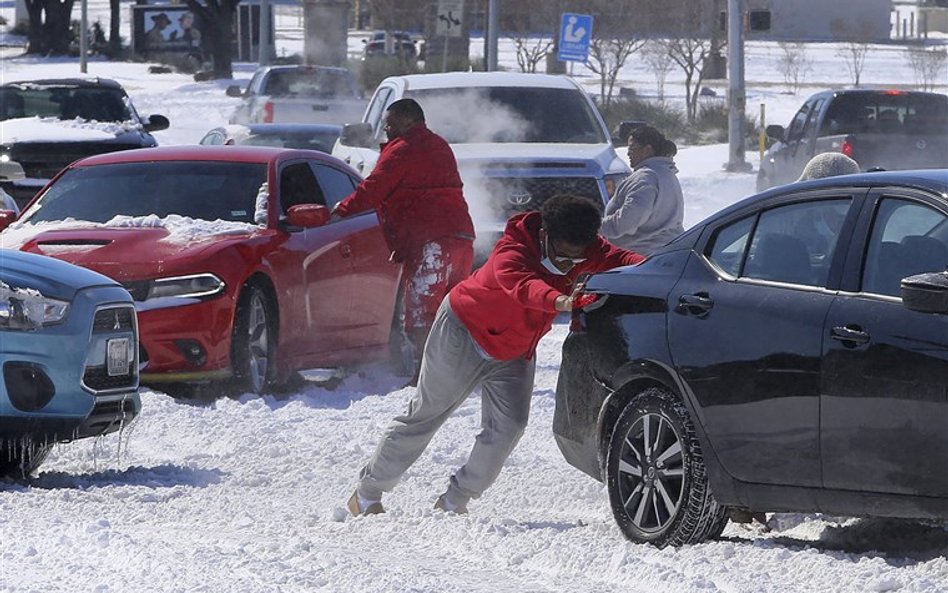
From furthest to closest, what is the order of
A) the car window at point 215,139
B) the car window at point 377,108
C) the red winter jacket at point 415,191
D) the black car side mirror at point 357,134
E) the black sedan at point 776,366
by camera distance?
1. the car window at point 215,139
2. the car window at point 377,108
3. the black car side mirror at point 357,134
4. the red winter jacket at point 415,191
5. the black sedan at point 776,366

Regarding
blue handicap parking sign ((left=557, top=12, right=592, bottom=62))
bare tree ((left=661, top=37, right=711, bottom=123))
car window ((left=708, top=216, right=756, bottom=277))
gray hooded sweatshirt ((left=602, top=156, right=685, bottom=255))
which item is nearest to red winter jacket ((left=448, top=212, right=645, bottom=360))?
car window ((left=708, top=216, right=756, bottom=277))

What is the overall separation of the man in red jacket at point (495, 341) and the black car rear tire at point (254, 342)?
10.9 feet

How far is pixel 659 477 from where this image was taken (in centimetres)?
722

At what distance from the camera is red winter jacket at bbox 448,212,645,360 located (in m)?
7.61

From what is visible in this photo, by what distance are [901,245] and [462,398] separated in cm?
216

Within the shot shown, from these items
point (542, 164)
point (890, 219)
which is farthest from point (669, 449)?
point (542, 164)

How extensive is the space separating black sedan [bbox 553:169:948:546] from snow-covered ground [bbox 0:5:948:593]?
239 millimetres

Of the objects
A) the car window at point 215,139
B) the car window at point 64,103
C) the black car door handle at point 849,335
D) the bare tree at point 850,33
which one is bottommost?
the black car door handle at point 849,335

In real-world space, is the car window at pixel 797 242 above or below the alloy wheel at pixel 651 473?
above

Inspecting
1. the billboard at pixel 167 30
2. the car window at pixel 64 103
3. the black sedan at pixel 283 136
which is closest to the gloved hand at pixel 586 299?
the black sedan at pixel 283 136

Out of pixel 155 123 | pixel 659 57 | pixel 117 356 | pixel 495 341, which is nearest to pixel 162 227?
pixel 117 356

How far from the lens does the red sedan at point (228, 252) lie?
37.0 ft

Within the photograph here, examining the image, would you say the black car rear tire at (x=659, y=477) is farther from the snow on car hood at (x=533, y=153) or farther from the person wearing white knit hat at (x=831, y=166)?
the snow on car hood at (x=533, y=153)

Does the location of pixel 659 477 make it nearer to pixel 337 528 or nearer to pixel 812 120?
pixel 337 528
